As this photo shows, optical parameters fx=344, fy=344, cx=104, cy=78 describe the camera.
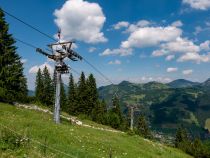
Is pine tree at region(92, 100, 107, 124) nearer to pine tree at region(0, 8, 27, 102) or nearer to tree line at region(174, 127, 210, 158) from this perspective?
tree line at region(174, 127, 210, 158)

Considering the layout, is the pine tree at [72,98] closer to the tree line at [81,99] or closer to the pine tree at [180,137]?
the tree line at [81,99]

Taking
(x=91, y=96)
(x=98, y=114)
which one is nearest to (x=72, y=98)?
(x=91, y=96)

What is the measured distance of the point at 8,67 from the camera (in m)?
53.0

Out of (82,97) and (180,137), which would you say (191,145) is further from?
(82,97)

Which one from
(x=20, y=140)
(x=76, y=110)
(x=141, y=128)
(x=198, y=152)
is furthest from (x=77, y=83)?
(x=20, y=140)

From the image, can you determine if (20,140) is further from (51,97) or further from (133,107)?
(51,97)

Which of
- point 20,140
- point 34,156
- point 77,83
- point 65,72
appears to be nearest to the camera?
point 34,156

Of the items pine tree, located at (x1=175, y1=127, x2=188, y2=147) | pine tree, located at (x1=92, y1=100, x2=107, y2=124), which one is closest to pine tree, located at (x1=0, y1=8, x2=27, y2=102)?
pine tree, located at (x1=92, y1=100, x2=107, y2=124)

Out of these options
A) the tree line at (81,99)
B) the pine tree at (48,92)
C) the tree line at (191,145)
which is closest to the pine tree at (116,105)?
the tree line at (81,99)

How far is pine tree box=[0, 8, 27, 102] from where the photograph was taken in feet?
171

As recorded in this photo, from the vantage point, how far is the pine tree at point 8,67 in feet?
171

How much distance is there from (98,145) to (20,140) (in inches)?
542

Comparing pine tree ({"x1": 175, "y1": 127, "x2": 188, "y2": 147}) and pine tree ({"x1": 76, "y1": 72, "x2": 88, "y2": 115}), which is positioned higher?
pine tree ({"x1": 76, "y1": 72, "x2": 88, "y2": 115})

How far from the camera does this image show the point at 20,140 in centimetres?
1454
